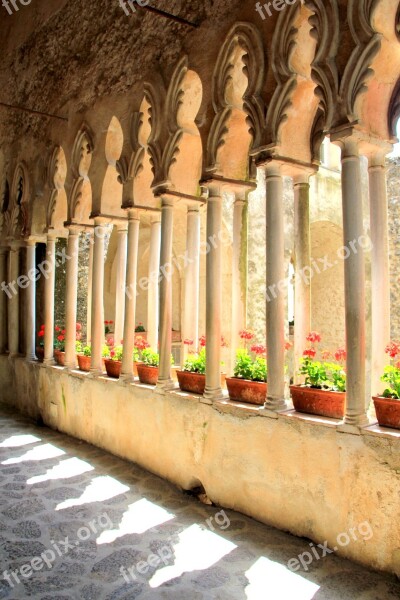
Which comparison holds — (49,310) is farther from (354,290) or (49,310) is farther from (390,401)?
(390,401)

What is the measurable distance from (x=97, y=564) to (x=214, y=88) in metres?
3.73

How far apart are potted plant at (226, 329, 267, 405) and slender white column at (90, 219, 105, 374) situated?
216 cm

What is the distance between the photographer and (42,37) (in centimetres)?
745

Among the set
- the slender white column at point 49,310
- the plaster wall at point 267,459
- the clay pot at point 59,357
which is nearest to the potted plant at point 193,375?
the plaster wall at point 267,459

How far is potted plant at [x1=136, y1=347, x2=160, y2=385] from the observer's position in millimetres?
5091

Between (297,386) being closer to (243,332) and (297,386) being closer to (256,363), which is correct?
(256,363)

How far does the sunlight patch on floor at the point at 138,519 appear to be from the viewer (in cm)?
348

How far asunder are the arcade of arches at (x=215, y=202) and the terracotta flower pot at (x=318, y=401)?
13 cm

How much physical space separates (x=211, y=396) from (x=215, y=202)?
1.71m

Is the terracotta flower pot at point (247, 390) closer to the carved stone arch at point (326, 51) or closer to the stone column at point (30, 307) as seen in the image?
the carved stone arch at point (326, 51)

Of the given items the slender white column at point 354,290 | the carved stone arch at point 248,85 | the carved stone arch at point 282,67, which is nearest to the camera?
the slender white column at point 354,290

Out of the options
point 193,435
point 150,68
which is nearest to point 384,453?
point 193,435
